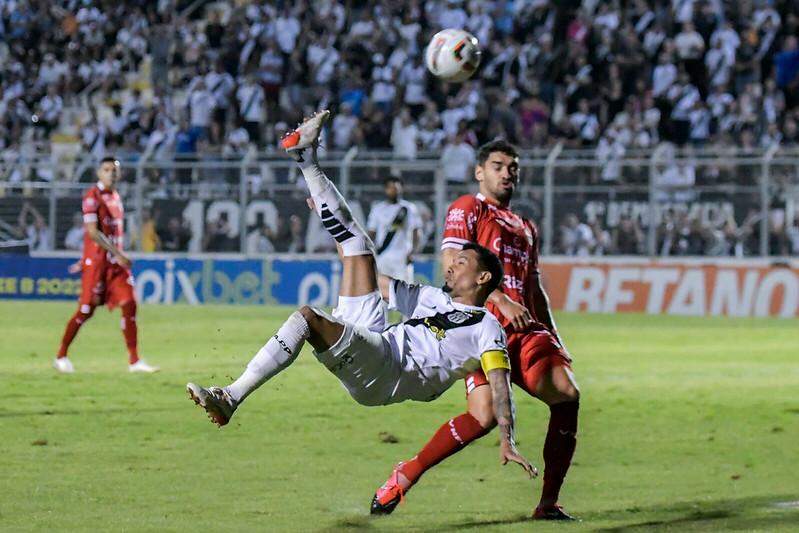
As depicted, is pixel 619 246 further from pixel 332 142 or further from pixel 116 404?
pixel 116 404

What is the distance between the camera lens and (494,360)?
22.0ft

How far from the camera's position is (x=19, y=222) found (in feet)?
90.6

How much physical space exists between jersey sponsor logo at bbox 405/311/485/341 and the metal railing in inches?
640

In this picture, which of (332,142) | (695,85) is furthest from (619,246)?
(332,142)

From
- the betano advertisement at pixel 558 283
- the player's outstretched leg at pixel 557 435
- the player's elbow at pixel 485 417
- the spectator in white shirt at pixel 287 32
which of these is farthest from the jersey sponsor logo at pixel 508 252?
the spectator in white shirt at pixel 287 32

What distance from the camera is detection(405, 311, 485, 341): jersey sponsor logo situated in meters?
6.97

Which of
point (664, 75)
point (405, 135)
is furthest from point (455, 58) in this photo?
point (664, 75)

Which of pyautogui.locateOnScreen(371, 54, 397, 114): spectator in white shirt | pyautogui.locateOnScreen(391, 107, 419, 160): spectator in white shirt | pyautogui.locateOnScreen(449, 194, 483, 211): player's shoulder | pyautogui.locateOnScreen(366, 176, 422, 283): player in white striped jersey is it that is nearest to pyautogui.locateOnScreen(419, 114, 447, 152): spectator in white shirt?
pyautogui.locateOnScreen(391, 107, 419, 160): spectator in white shirt

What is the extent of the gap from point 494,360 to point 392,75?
2269 cm

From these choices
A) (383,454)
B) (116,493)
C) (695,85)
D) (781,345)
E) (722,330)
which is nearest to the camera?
(116,493)

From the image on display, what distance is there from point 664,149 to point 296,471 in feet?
50.4

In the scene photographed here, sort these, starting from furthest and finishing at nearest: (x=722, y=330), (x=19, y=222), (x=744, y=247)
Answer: (x=19, y=222) → (x=744, y=247) → (x=722, y=330)

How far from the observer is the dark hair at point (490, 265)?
704 centimetres

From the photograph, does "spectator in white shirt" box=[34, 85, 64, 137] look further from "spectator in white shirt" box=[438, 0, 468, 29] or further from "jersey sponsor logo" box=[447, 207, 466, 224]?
"jersey sponsor logo" box=[447, 207, 466, 224]
